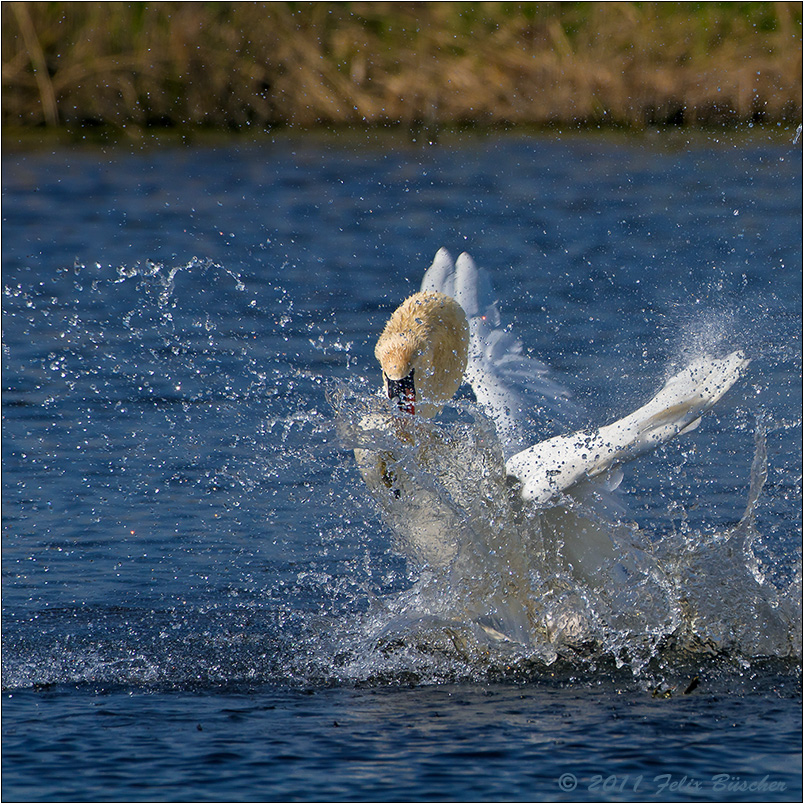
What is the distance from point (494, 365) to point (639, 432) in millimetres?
1533

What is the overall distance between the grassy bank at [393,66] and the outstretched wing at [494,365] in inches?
539

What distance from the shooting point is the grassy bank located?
799 inches

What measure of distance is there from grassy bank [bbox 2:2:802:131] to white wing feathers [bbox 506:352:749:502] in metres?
15.2

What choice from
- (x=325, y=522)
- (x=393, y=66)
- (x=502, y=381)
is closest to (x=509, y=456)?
(x=502, y=381)

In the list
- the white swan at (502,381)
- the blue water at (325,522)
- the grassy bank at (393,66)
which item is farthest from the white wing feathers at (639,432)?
the grassy bank at (393,66)

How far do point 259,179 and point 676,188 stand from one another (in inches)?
227

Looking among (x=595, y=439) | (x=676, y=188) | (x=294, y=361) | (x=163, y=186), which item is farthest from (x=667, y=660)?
(x=163, y=186)

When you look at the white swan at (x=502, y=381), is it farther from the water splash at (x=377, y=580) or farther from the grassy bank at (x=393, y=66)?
the grassy bank at (x=393, y=66)

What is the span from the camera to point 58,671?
230 inches

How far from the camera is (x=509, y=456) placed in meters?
6.58

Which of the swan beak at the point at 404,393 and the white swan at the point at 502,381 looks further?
the swan beak at the point at 404,393

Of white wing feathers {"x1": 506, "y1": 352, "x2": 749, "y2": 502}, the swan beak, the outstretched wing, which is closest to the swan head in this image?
the swan beak

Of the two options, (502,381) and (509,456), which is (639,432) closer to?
(509,456)

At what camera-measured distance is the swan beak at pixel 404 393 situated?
5.95 metres
